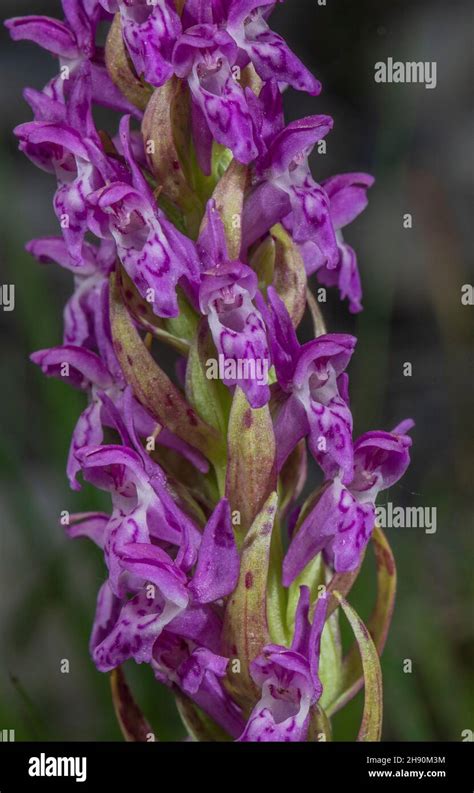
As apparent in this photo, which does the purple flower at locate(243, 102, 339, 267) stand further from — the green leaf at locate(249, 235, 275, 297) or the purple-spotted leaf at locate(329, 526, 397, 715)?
the purple-spotted leaf at locate(329, 526, 397, 715)

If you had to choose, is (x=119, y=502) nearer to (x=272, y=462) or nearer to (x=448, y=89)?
(x=272, y=462)

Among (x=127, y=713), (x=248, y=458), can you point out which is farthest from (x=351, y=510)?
(x=127, y=713)

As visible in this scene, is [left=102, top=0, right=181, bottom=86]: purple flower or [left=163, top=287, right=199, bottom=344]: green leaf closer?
[left=102, top=0, right=181, bottom=86]: purple flower

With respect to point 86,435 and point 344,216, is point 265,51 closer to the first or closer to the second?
point 344,216

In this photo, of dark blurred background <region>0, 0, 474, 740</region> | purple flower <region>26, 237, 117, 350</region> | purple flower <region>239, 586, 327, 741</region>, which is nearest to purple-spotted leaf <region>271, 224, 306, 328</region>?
purple flower <region>26, 237, 117, 350</region>

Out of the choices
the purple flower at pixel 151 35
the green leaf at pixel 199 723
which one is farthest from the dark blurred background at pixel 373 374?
the purple flower at pixel 151 35
